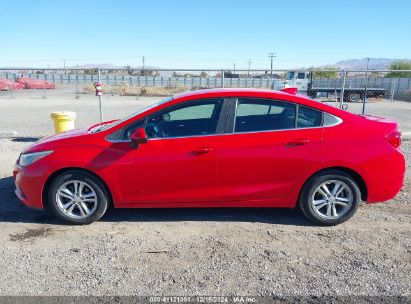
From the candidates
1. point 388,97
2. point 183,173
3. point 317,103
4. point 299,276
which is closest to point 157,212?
point 183,173

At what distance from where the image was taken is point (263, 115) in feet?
14.3

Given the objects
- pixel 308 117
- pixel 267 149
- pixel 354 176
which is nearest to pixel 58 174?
pixel 267 149

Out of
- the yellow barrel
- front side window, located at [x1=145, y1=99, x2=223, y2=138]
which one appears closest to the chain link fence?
the yellow barrel

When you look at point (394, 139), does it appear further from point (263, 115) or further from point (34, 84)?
point (34, 84)

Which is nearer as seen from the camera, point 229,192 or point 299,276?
point 299,276

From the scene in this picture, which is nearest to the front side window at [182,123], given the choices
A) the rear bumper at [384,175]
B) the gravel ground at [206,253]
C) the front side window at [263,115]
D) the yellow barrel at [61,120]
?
the front side window at [263,115]

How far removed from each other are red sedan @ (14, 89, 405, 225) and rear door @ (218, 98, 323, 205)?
0.01 metres

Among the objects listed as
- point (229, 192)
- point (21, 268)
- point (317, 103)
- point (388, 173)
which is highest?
point (317, 103)

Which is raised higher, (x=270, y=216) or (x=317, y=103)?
(x=317, y=103)

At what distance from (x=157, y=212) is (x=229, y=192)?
1136 millimetres

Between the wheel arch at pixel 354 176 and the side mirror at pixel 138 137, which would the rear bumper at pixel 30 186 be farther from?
the wheel arch at pixel 354 176

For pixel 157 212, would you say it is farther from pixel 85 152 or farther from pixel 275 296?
pixel 275 296

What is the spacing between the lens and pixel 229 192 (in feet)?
14.0

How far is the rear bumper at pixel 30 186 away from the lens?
14.0 ft
